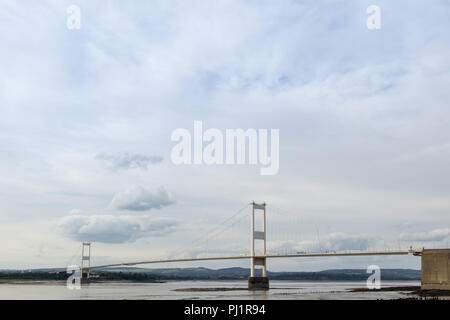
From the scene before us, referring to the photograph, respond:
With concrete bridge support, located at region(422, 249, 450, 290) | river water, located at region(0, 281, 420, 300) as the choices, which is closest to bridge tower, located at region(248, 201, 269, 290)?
river water, located at region(0, 281, 420, 300)

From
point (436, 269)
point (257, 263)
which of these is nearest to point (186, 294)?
point (257, 263)

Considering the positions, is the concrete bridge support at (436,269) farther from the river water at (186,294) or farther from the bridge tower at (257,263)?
the bridge tower at (257,263)

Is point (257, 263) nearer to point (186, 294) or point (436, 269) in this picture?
point (186, 294)

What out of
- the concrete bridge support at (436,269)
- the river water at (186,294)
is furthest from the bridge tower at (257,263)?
the concrete bridge support at (436,269)

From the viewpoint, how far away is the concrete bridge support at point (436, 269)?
57.3m

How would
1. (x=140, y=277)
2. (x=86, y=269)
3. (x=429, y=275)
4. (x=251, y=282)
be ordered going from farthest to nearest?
(x=140, y=277) < (x=86, y=269) < (x=251, y=282) < (x=429, y=275)

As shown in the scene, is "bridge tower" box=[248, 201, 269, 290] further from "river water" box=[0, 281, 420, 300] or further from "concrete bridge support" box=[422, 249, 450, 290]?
"concrete bridge support" box=[422, 249, 450, 290]

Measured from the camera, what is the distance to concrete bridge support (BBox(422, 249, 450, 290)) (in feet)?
188

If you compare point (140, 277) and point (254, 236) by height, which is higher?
point (254, 236)
